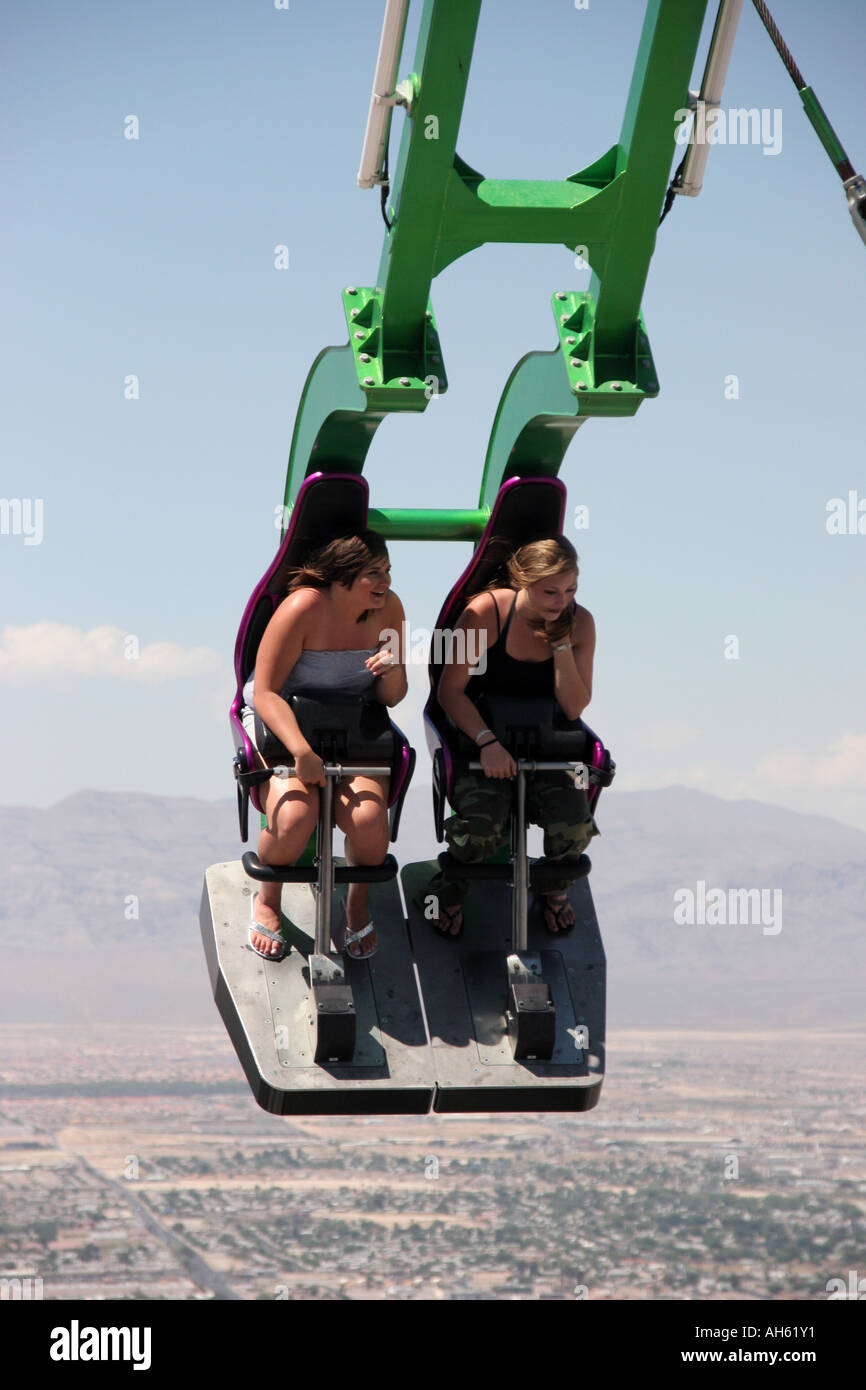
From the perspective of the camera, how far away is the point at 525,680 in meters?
7.93

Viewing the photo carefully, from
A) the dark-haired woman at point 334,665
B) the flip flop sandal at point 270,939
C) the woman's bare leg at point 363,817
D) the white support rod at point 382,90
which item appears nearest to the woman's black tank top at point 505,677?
the dark-haired woman at point 334,665

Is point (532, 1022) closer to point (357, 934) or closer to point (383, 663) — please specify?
point (357, 934)

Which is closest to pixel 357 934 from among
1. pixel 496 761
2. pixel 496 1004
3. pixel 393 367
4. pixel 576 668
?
pixel 496 1004

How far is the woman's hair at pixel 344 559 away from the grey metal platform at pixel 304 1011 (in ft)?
5.19

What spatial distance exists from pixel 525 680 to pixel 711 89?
262cm

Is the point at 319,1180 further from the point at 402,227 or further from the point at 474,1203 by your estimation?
the point at 402,227

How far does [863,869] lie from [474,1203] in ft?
311

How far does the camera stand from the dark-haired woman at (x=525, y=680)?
301 inches

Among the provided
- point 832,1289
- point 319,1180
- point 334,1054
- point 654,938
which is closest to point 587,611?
point 334,1054

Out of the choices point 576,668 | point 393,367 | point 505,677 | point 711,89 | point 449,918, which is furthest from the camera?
point 449,918

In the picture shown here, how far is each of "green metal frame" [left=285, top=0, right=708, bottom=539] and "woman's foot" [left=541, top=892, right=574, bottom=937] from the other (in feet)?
7.46

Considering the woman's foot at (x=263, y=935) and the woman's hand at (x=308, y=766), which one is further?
the woman's foot at (x=263, y=935)

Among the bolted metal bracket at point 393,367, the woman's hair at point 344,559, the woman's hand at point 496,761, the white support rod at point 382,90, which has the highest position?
the white support rod at point 382,90

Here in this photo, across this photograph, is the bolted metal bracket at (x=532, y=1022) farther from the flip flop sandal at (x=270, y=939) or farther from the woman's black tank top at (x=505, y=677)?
the woman's black tank top at (x=505, y=677)
